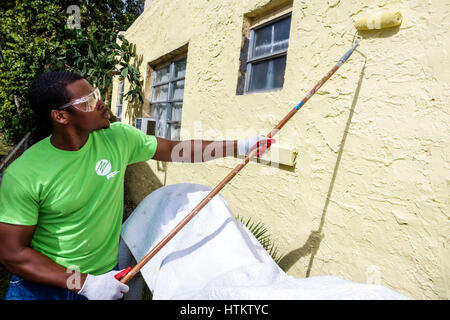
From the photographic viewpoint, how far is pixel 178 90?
466 centimetres

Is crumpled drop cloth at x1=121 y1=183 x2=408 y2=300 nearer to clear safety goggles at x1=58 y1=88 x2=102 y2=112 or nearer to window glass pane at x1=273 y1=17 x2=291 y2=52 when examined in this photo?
clear safety goggles at x1=58 y1=88 x2=102 y2=112

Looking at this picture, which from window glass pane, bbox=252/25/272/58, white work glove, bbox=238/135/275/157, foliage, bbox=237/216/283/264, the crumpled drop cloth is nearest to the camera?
the crumpled drop cloth

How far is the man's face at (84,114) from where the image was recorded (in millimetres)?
1736

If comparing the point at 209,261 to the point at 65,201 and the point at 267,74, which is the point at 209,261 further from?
the point at 267,74

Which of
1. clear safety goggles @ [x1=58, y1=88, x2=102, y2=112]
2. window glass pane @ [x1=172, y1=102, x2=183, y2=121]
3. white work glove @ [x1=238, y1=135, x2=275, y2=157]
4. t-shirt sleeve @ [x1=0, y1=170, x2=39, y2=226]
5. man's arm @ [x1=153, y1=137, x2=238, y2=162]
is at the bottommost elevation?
t-shirt sleeve @ [x1=0, y1=170, x2=39, y2=226]

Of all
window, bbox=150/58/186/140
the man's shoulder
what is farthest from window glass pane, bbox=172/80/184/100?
the man's shoulder

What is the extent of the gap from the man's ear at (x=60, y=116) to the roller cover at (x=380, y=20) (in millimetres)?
2023

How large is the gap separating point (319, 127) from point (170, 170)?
9.27ft

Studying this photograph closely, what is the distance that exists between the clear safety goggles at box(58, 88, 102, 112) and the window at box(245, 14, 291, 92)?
65.8 inches

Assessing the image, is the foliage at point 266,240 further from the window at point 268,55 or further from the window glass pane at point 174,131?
the window glass pane at point 174,131

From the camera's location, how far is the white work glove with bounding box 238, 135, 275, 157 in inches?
81.7

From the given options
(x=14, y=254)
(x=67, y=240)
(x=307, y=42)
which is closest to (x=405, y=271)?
(x=307, y=42)

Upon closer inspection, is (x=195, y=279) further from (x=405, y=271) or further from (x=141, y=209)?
(x=405, y=271)

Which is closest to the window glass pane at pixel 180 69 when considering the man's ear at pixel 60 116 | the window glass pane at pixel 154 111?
the window glass pane at pixel 154 111
